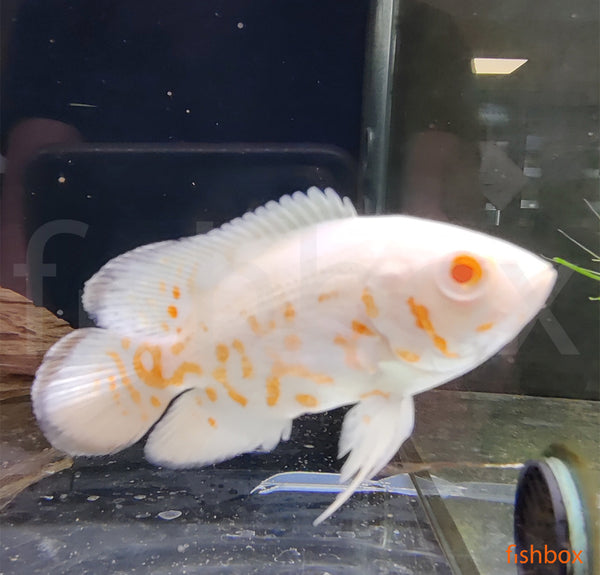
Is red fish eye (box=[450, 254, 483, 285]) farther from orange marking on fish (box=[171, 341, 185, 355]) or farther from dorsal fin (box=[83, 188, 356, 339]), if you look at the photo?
orange marking on fish (box=[171, 341, 185, 355])

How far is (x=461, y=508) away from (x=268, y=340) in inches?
34.8

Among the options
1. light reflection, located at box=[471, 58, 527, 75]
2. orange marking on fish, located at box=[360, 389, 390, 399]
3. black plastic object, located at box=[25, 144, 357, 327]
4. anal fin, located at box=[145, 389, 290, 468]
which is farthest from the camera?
black plastic object, located at box=[25, 144, 357, 327]

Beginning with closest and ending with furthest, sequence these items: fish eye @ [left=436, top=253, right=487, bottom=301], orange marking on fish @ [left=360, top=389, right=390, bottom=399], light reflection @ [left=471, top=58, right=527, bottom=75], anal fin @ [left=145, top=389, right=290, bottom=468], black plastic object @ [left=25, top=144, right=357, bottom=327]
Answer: fish eye @ [left=436, top=253, right=487, bottom=301] < orange marking on fish @ [left=360, top=389, right=390, bottom=399] < anal fin @ [left=145, top=389, right=290, bottom=468] < light reflection @ [left=471, top=58, right=527, bottom=75] < black plastic object @ [left=25, top=144, right=357, bottom=327]

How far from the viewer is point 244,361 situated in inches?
35.0

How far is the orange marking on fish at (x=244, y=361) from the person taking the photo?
2.91 feet

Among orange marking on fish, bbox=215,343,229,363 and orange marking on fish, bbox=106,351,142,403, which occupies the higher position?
orange marking on fish, bbox=215,343,229,363

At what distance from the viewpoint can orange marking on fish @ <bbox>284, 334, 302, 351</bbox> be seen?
33.6 inches

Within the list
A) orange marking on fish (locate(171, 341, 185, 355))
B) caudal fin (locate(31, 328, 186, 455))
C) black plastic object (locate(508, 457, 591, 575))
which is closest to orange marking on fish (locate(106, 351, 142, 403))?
caudal fin (locate(31, 328, 186, 455))

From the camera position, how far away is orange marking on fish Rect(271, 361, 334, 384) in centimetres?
85

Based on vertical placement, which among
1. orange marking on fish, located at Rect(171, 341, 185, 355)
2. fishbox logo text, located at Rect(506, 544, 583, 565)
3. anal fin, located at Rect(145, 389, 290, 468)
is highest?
orange marking on fish, located at Rect(171, 341, 185, 355)

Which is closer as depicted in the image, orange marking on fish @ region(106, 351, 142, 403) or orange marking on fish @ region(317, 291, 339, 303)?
orange marking on fish @ region(317, 291, 339, 303)

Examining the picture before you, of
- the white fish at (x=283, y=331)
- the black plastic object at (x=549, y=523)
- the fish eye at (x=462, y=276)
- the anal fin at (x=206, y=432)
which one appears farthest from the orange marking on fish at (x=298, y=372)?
the black plastic object at (x=549, y=523)

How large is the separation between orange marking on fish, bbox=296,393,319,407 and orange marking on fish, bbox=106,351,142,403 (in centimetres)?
30

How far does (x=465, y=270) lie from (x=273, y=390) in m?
0.37
